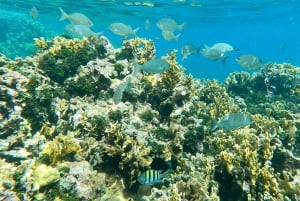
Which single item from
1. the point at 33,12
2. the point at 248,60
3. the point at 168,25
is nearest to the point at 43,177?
the point at 248,60

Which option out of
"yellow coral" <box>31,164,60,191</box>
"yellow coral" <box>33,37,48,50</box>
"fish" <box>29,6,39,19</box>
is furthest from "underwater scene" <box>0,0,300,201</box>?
"fish" <box>29,6,39,19</box>

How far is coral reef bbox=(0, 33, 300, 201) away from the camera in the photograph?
15.6ft

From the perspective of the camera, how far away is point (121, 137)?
18.2 feet

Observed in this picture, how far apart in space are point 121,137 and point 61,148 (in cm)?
108

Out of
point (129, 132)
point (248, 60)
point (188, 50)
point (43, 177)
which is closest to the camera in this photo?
point (43, 177)

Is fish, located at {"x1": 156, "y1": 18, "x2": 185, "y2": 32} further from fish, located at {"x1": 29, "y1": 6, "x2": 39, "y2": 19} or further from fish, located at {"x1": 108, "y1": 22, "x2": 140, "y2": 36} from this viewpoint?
fish, located at {"x1": 29, "y1": 6, "x2": 39, "y2": 19}

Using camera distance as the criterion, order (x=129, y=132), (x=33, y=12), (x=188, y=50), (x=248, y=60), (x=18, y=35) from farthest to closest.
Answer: (x=18, y=35) → (x=33, y=12) → (x=188, y=50) → (x=248, y=60) → (x=129, y=132)

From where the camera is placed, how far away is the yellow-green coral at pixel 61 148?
500cm

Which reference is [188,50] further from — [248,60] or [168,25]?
→ [248,60]

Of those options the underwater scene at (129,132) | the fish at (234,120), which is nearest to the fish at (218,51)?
the underwater scene at (129,132)

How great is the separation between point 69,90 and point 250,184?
4978 millimetres

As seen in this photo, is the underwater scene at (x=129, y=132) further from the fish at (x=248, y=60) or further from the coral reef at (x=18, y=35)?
the coral reef at (x=18, y=35)

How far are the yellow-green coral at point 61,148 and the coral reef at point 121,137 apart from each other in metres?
0.02

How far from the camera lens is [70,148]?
16.9 ft
